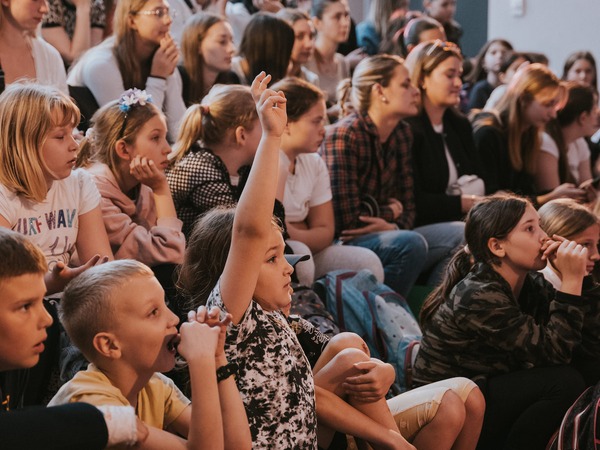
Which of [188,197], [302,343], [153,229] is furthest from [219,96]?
[302,343]

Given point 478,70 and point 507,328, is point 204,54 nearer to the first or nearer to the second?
point 507,328

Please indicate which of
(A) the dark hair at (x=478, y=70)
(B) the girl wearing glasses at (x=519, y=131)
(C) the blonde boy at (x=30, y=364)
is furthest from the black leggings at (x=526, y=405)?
(A) the dark hair at (x=478, y=70)

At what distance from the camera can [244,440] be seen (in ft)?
6.42

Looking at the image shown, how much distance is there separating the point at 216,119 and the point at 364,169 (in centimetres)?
89

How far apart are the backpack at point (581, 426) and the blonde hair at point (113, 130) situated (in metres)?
1.50

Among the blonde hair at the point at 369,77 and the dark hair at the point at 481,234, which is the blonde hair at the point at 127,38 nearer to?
the blonde hair at the point at 369,77

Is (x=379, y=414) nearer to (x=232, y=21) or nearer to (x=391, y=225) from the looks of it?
(x=391, y=225)

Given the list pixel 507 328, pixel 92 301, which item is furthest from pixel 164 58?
pixel 92 301

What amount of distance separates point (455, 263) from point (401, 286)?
100cm

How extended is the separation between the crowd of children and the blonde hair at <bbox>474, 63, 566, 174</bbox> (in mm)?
11

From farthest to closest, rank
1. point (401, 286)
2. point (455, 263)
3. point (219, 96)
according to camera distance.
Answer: point (401, 286)
point (219, 96)
point (455, 263)

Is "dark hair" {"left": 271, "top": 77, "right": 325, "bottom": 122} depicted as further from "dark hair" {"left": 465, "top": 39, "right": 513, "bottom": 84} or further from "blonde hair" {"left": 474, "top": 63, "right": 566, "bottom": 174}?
"dark hair" {"left": 465, "top": 39, "right": 513, "bottom": 84}

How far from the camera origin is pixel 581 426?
2496 millimetres

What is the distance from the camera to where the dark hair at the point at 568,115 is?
16.1 ft
